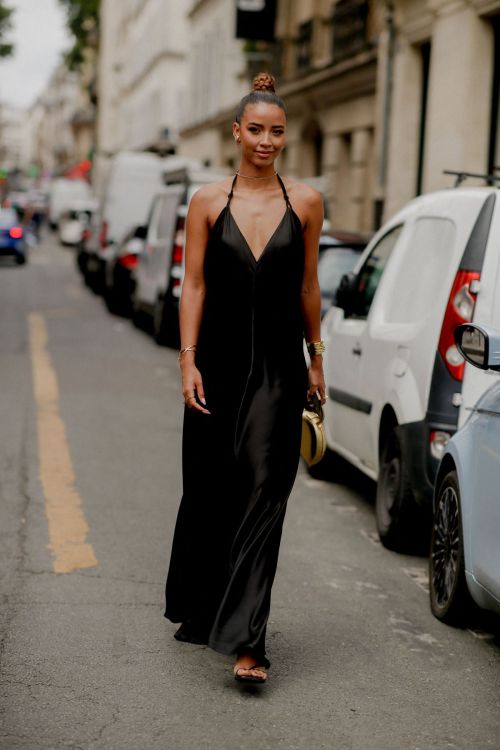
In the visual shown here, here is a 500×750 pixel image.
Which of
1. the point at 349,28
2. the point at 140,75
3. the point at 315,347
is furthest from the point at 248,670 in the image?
the point at 140,75

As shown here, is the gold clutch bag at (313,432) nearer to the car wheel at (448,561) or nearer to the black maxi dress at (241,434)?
the black maxi dress at (241,434)

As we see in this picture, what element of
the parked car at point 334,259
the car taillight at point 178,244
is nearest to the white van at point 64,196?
the car taillight at point 178,244

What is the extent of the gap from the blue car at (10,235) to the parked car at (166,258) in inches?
737

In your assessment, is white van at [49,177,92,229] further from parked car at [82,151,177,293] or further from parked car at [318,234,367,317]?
parked car at [318,234,367,317]

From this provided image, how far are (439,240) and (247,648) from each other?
9.56ft

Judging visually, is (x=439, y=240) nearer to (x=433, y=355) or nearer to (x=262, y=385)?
(x=433, y=355)

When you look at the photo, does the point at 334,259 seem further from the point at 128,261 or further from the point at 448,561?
the point at 128,261

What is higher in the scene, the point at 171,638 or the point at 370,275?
the point at 370,275

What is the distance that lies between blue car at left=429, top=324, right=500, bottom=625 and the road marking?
1635mm

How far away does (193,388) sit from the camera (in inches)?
180

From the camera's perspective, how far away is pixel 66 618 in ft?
17.3

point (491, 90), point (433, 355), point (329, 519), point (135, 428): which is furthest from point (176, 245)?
point (433, 355)

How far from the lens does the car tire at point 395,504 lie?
667 cm

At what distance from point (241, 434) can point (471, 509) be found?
1052mm
